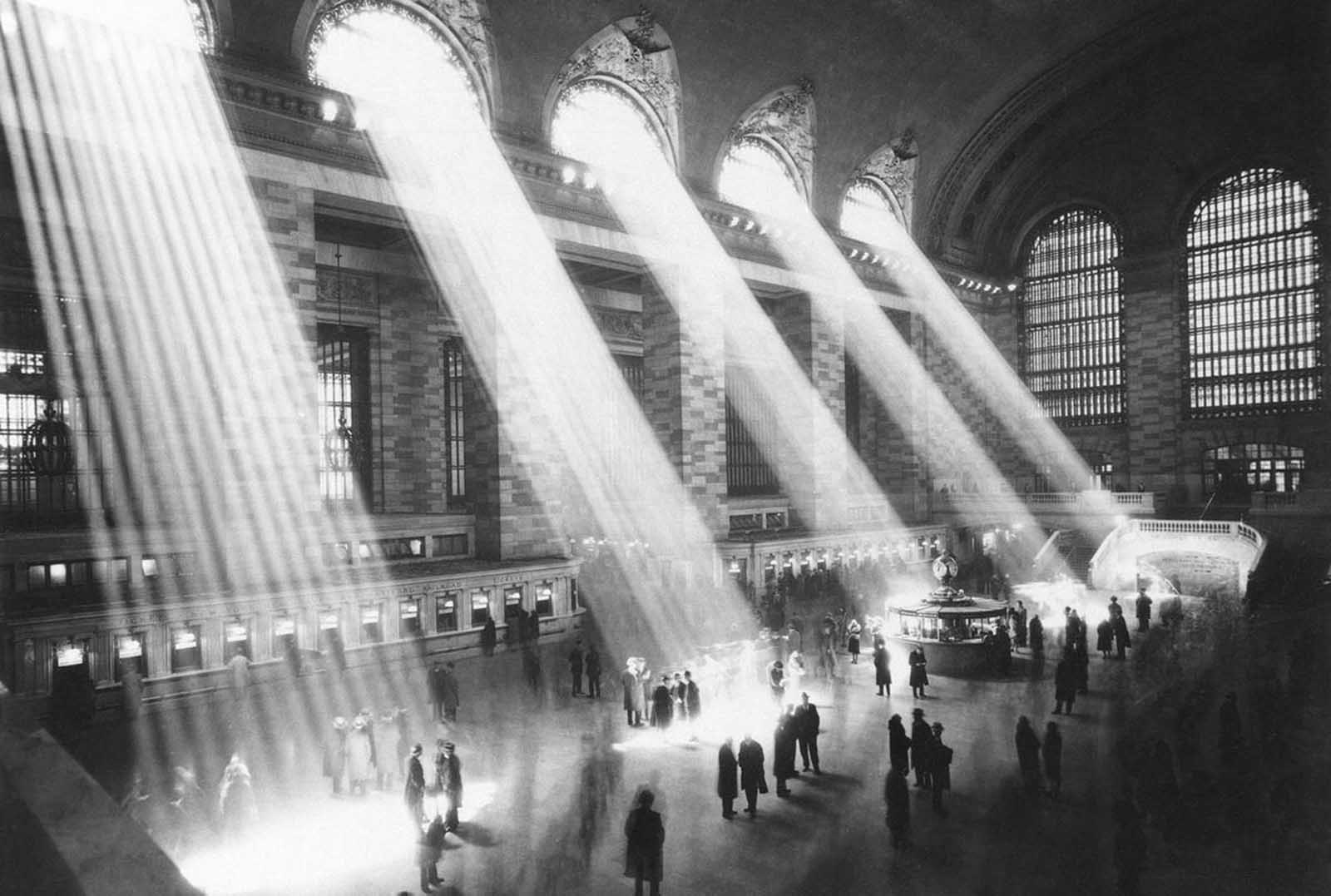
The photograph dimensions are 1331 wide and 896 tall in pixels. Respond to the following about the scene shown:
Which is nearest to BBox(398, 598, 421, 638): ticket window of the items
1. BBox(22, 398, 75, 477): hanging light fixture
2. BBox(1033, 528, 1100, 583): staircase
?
BBox(22, 398, 75, 477): hanging light fixture

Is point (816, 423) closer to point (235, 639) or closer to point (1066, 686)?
point (1066, 686)

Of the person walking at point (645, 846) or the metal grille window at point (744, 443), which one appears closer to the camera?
the person walking at point (645, 846)

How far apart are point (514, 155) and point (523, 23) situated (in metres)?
2.73

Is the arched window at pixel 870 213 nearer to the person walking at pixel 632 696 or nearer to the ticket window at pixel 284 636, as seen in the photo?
the person walking at pixel 632 696

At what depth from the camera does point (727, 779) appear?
876 cm

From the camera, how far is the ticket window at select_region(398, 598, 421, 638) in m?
16.1

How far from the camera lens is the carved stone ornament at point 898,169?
28734 mm

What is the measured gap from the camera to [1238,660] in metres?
14.1

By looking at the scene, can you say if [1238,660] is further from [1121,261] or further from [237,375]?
[1121,261]

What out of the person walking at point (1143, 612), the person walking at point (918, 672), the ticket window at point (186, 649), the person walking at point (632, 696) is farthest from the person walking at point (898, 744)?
the person walking at point (1143, 612)

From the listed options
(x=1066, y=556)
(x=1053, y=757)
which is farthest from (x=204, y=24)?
(x=1066, y=556)

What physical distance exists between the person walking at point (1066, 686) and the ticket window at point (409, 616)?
10.7 meters

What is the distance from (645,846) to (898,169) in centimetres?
2716

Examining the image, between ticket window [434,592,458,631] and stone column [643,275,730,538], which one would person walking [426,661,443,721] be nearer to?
ticket window [434,592,458,631]
